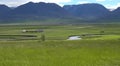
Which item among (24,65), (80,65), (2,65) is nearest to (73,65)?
(80,65)

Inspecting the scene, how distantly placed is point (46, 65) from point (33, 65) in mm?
1049

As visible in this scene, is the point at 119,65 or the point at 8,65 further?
the point at 119,65

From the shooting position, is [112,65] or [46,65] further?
[112,65]

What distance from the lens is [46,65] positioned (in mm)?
22172

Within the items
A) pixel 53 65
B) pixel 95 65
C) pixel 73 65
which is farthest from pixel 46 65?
pixel 95 65

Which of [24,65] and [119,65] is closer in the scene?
[24,65]

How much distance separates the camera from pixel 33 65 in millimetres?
21641

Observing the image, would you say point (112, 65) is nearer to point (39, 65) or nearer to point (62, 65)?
point (62, 65)

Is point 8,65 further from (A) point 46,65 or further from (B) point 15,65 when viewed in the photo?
(A) point 46,65

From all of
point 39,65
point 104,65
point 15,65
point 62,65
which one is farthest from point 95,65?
point 15,65

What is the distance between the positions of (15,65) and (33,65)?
1.31 metres

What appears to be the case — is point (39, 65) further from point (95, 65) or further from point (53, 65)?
point (95, 65)

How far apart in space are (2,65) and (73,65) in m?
5.13

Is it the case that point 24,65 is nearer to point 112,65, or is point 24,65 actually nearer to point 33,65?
point 33,65
